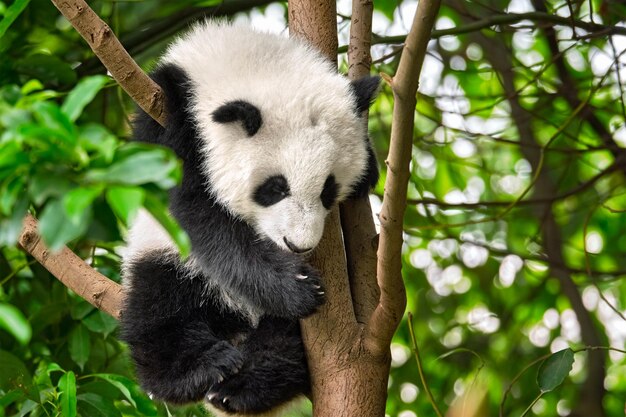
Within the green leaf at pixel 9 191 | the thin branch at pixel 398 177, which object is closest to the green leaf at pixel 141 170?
the green leaf at pixel 9 191

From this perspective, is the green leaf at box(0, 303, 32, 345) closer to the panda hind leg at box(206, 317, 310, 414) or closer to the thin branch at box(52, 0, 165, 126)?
the thin branch at box(52, 0, 165, 126)

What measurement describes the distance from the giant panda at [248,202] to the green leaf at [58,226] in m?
1.25

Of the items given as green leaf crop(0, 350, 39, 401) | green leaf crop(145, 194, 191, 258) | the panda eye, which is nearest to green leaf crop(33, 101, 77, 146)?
green leaf crop(145, 194, 191, 258)

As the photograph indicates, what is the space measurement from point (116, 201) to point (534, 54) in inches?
184

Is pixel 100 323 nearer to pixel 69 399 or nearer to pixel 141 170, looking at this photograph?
pixel 69 399

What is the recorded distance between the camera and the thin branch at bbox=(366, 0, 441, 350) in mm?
1662

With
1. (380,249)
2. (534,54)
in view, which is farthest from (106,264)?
(534,54)

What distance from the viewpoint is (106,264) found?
3.77 m

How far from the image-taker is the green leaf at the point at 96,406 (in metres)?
2.61

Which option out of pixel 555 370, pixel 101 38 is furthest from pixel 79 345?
pixel 555 370

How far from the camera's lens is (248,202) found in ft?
8.56

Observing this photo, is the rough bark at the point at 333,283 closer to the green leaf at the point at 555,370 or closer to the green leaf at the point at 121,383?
the green leaf at the point at 121,383

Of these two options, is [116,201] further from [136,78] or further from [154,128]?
[154,128]

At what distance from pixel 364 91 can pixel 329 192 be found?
0.39 m
